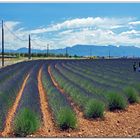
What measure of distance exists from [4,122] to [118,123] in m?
3.33

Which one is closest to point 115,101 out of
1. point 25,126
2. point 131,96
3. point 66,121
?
point 131,96

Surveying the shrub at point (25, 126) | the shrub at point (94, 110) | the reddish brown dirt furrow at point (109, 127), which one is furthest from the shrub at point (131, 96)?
the shrub at point (25, 126)

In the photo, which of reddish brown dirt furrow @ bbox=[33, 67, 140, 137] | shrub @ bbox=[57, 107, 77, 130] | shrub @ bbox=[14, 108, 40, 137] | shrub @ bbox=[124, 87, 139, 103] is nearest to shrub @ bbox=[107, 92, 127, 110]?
reddish brown dirt furrow @ bbox=[33, 67, 140, 137]

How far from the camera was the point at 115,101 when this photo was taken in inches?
653

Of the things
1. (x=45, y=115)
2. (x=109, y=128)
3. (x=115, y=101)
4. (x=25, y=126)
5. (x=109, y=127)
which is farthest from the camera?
(x=115, y=101)

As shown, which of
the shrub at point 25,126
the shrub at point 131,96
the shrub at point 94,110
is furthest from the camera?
the shrub at point 131,96

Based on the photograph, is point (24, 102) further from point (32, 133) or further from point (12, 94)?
point (32, 133)

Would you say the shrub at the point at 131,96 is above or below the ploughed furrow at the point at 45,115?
above

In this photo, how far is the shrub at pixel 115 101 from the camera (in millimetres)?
16609

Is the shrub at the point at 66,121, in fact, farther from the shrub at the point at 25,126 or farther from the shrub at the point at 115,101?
the shrub at the point at 115,101

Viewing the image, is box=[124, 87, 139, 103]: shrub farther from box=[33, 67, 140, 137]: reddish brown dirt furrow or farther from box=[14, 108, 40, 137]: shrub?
box=[14, 108, 40, 137]: shrub

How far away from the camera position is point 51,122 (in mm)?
13867

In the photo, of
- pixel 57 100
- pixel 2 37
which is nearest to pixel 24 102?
pixel 57 100

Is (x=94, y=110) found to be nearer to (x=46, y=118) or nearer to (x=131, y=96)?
(x=46, y=118)
